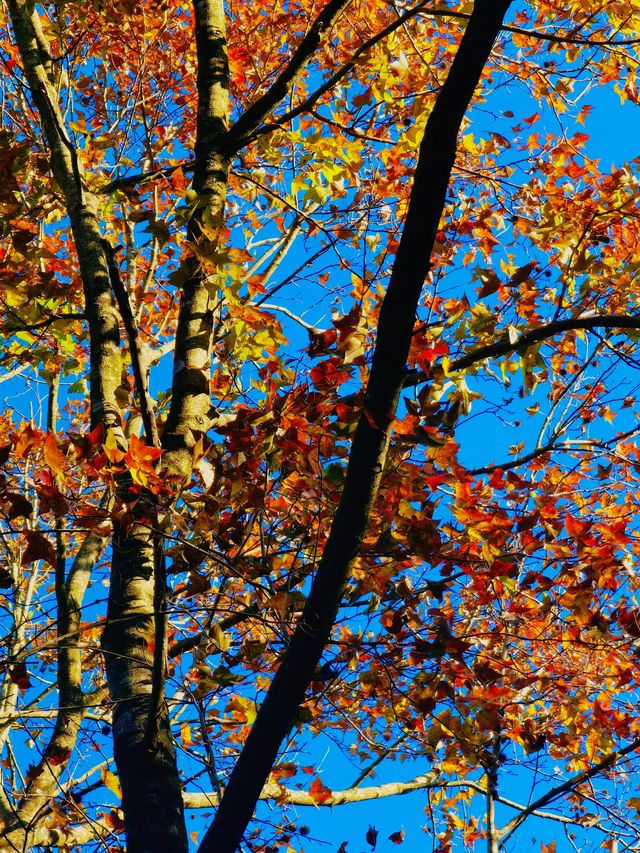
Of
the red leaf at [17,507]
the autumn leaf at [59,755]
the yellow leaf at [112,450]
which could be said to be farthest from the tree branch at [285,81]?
the autumn leaf at [59,755]

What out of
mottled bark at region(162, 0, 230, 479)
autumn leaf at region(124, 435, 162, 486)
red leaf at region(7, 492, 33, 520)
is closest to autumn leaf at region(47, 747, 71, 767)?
mottled bark at region(162, 0, 230, 479)

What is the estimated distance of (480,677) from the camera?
349cm

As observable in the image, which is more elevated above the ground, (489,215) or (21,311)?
(489,215)

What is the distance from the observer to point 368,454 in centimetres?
292

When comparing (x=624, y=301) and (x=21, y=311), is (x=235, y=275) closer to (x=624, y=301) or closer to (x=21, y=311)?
(x=21, y=311)

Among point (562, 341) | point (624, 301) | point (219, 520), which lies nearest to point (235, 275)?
point (219, 520)

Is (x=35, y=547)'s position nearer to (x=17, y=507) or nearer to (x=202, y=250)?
(x=17, y=507)

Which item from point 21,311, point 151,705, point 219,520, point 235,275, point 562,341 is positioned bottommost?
point 151,705

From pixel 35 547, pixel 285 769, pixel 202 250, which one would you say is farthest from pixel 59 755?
pixel 202 250

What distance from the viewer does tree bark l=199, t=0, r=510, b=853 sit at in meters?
2.60

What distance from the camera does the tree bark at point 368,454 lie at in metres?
2.60

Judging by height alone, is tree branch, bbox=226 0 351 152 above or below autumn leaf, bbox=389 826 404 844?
above

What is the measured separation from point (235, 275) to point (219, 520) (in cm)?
132

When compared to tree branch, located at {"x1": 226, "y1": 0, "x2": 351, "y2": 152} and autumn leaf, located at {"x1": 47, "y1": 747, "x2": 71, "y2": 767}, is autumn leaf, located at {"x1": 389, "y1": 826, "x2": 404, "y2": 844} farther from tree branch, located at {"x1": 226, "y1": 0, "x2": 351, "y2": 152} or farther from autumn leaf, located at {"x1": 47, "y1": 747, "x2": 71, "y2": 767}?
tree branch, located at {"x1": 226, "y1": 0, "x2": 351, "y2": 152}
